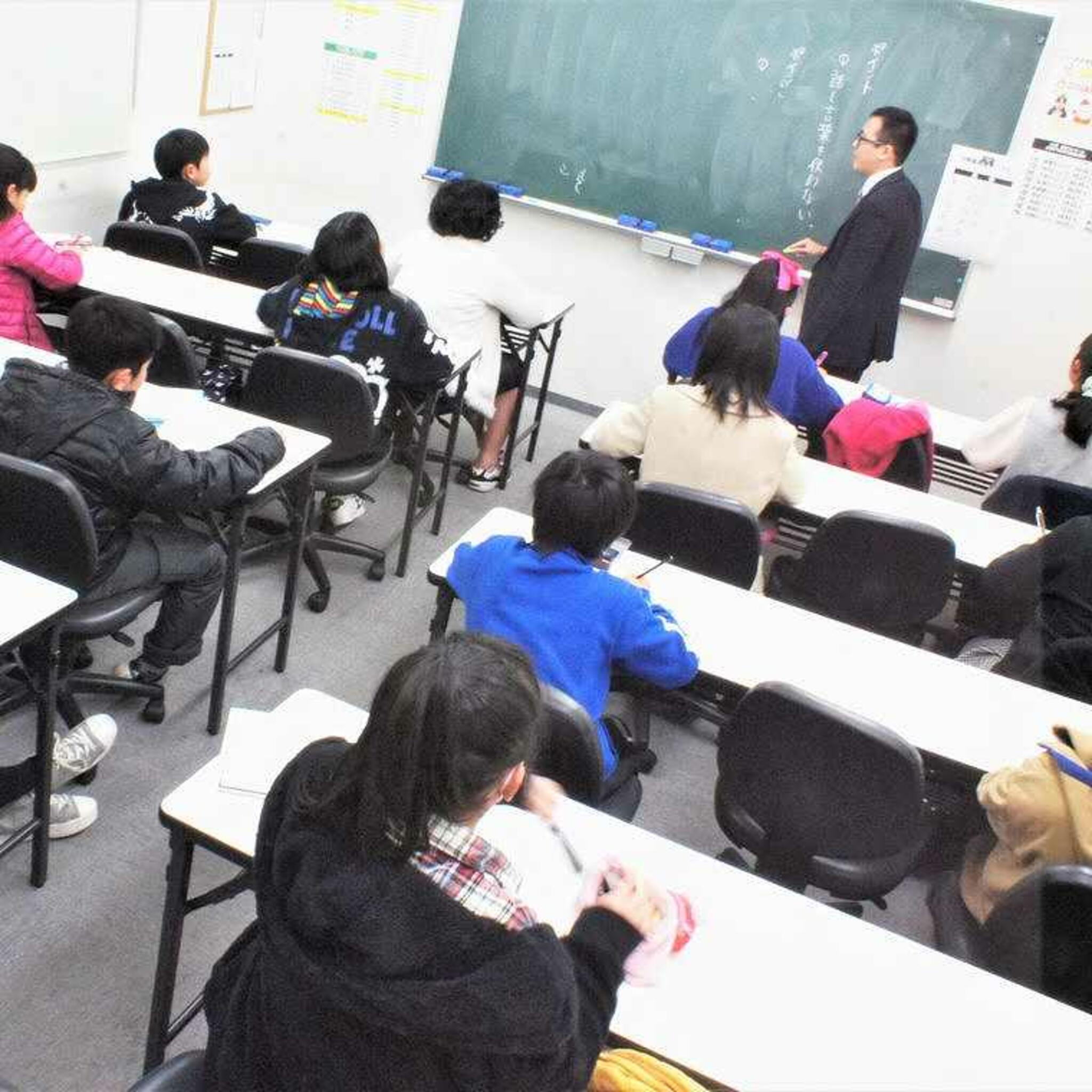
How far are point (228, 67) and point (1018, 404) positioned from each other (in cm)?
372

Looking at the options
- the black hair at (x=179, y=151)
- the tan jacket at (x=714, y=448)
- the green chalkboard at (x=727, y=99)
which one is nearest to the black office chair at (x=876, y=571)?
the tan jacket at (x=714, y=448)

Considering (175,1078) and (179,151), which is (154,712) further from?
(179,151)

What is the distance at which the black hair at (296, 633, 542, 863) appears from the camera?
3.58 ft

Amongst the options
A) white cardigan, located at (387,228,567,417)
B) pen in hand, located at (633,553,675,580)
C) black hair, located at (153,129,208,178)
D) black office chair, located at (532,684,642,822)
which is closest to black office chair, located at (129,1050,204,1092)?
black office chair, located at (532,684,642,822)

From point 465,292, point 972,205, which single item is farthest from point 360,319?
point 972,205

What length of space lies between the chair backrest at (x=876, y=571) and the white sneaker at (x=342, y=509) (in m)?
1.55

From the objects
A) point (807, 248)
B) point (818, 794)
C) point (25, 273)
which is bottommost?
point (818, 794)

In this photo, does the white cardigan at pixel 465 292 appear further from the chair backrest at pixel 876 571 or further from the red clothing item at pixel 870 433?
the chair backrest at pixel 876 571

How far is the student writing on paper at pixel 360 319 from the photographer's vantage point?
10.8ft

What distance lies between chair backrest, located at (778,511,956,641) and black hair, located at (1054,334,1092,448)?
76 centimetres

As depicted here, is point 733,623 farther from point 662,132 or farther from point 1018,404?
point 662,132

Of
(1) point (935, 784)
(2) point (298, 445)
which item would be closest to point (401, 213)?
(2) point (298, 445)

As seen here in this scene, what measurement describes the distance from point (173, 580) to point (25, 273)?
1.33 meters

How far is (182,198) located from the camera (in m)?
4.18
